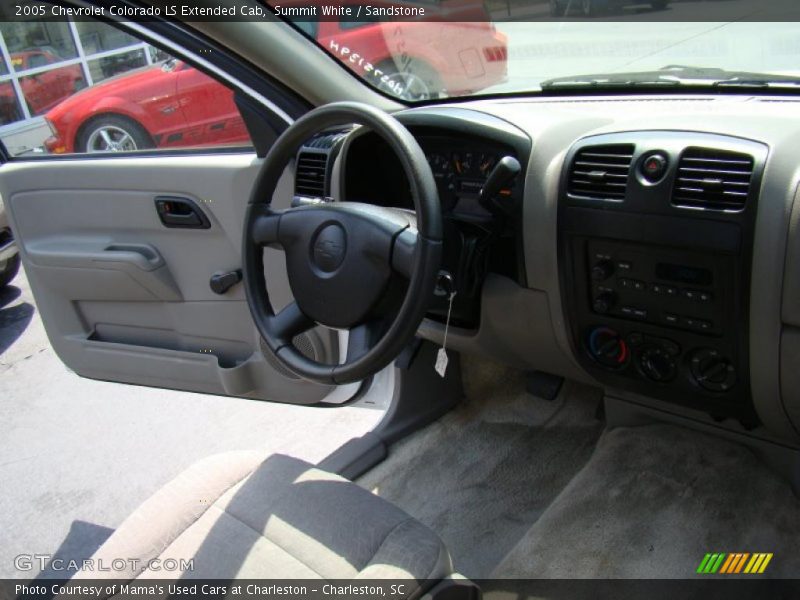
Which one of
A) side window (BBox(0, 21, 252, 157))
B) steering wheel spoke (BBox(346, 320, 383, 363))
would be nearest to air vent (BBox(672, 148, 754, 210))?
steering wheel spoke (BBox(346, 320, 383, 363))

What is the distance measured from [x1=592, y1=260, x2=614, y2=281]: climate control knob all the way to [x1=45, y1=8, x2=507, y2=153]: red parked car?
29.0 inches

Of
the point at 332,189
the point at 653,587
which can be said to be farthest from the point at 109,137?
the point at 653,587

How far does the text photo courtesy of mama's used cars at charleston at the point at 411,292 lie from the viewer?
130 cm

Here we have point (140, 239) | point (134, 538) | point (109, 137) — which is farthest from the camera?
point (109, 137)

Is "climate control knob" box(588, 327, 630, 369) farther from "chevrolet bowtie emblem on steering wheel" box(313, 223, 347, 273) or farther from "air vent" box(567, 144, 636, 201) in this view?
"chevrolet bowtie emblem on steering wheel" box(313, 223, 347, 273)

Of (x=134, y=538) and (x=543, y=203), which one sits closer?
(x=134, y=538)

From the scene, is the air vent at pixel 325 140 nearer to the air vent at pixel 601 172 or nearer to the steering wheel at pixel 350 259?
the steering wheel at pixel 350 259

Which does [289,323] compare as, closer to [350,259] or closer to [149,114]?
[350,259]

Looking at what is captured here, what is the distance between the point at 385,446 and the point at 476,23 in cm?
129

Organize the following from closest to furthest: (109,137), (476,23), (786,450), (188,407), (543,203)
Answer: (543,203)
(786,450)
(476,23)
(109,137)
(188,407)

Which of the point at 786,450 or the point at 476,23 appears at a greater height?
the point at 476,23

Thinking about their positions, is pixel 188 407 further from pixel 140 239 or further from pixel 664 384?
pixel 664 384

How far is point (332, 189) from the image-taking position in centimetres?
187

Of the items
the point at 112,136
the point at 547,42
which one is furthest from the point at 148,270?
the point at 547,42
